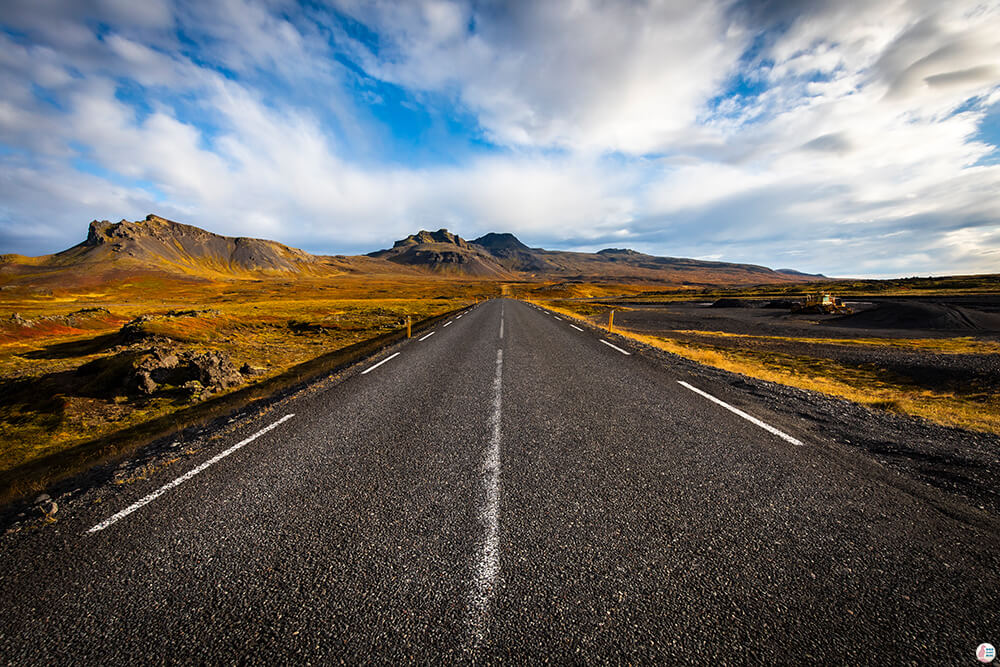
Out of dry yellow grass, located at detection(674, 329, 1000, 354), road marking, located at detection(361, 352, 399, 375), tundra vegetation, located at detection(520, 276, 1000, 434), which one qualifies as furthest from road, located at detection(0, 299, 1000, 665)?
dry yellow grass, located at detection(674, 329, 1000, 354)

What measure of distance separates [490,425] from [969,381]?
1431 centimetres

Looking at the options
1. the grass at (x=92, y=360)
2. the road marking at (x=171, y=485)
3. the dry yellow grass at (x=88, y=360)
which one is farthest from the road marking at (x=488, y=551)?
the dry yellow grass at (x=88, y=360)

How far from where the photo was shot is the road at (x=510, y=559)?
218 cm

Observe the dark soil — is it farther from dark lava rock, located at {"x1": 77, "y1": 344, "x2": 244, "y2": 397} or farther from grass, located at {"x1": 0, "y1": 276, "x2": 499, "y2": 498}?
dark lava rock, located at {"x1": 77, "y1": 344, "x2": 244, "y2": 397}

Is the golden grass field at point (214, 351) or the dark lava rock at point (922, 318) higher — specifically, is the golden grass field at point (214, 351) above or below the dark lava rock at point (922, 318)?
below

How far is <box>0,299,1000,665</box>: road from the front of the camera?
7.16ft

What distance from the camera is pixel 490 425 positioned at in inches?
223

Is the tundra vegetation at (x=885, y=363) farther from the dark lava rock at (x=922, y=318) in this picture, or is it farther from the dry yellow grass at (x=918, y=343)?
the dark lava rock at (x=922, y=318)

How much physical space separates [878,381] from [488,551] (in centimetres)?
1444

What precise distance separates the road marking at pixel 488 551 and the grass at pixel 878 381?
785cm

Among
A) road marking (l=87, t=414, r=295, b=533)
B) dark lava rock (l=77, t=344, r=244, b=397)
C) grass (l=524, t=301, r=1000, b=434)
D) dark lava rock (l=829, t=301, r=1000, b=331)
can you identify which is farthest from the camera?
dark lava rock (l=829, t=301, r=1000, b=331)

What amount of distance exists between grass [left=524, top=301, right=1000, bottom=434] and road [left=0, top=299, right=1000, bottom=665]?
13.6ft

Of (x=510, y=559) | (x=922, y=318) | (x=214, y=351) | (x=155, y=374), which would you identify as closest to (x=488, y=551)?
(x=510, y=559)

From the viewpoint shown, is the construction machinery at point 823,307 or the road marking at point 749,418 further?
the construction machinery at point 823,307
